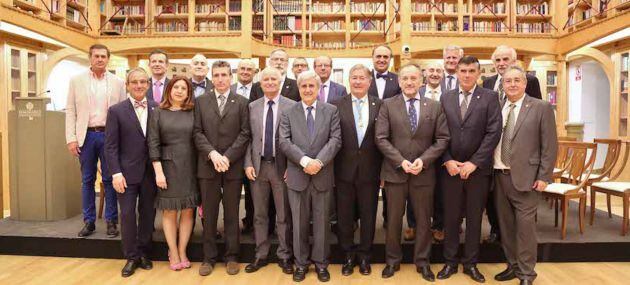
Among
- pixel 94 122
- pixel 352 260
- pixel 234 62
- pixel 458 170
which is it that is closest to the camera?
pixel 458 170

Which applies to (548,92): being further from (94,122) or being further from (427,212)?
(94,122)

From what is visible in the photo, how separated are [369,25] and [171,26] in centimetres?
484

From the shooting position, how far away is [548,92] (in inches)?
428

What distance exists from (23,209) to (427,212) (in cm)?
384

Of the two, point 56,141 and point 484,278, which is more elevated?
point 56,141

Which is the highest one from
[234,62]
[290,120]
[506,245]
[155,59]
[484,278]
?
[234,62]

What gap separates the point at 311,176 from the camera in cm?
331

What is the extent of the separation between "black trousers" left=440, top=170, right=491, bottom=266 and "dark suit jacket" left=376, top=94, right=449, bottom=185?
174mm

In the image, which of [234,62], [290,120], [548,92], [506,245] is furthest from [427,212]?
[548,92]

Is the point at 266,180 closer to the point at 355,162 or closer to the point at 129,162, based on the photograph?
the point at 355,162

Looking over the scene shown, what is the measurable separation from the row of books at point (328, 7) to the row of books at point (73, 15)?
5395 mm

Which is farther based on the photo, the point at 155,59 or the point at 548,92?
the point at 548,92

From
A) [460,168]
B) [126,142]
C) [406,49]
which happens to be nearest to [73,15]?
[406,49]

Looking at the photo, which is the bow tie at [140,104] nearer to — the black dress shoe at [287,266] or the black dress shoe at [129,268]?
the black dress shoe at [129,268]
